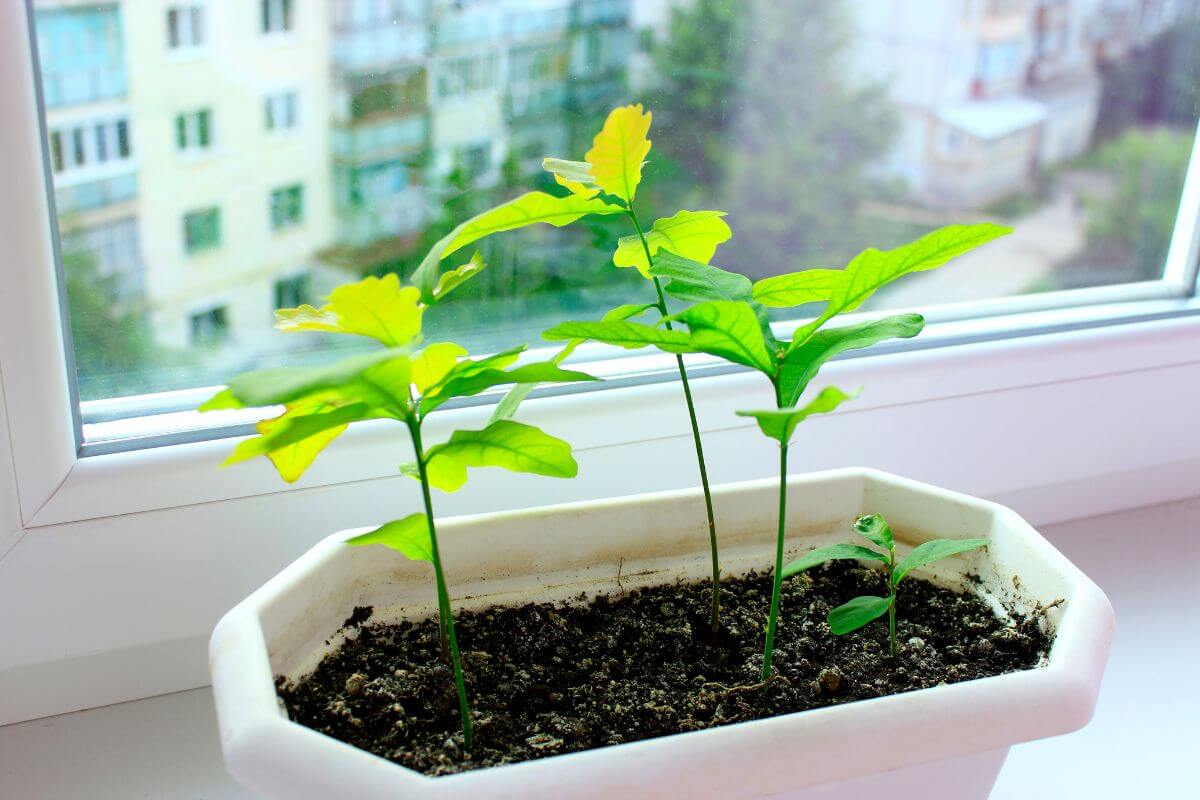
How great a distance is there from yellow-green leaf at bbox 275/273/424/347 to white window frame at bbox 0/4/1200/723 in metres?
0.27

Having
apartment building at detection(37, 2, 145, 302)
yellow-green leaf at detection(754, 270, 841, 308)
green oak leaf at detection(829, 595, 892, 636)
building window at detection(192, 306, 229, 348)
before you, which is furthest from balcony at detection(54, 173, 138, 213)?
green oak leaf at detection(829, 595, 892, 636)

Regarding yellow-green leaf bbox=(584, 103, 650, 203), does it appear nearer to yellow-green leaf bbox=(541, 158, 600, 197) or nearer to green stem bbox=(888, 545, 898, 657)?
yellow-green leaf bbox=(541, 158, 600, 197)

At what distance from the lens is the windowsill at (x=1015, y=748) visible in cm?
71

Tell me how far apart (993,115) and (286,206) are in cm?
71

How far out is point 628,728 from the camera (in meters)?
0.58

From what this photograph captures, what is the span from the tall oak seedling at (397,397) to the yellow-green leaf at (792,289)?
13 cm

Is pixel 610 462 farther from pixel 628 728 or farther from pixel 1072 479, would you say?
pixel 1072 479

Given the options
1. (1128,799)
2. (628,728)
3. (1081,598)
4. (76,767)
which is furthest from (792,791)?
(76,767)

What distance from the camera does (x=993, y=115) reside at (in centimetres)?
105

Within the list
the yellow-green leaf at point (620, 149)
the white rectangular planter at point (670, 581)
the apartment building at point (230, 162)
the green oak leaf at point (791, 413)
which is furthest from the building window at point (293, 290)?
the green oak leaf at point (791, 413)

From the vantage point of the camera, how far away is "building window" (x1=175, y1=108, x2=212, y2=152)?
72 centimetres

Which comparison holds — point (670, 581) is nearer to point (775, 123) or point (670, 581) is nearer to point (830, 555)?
point (830, 555)

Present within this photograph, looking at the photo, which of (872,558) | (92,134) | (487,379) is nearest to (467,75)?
(92,134)

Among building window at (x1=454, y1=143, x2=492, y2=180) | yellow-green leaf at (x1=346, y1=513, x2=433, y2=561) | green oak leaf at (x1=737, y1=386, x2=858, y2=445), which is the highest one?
building window at (x1=454, y1=143, x2=492, y2=180)
